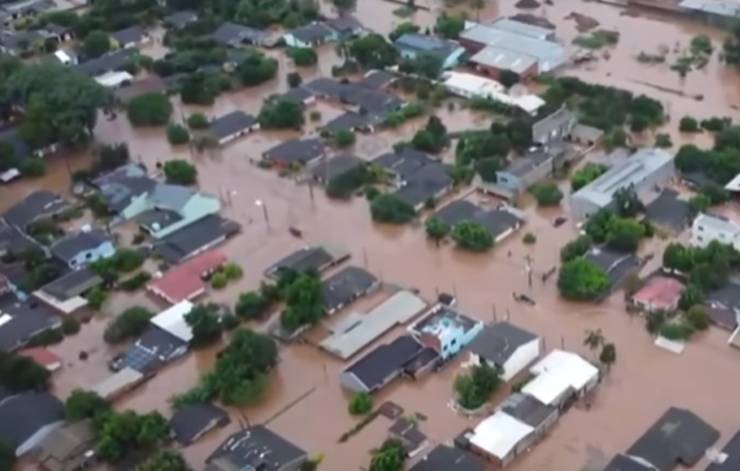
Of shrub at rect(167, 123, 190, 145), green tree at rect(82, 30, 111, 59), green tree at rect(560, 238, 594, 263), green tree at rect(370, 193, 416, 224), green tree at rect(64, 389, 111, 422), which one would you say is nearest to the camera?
green tree at rect(64, 389, 111, 422)

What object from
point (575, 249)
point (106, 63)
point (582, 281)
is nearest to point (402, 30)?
point (106, 63)

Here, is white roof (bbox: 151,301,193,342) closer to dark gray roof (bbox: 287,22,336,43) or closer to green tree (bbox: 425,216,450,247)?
green tree (bbox: 425,216,450,247)

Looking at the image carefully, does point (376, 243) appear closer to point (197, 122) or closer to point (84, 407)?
point (84, 407)

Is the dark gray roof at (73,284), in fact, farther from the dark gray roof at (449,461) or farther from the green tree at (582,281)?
the green tree at (582,281)

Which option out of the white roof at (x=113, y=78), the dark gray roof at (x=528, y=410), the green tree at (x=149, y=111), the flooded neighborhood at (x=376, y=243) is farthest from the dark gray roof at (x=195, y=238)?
the white roof at (x=113, y=78)

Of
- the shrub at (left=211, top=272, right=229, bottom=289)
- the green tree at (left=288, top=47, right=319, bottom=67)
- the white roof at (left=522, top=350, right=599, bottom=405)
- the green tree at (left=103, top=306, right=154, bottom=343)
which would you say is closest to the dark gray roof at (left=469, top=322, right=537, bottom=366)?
the white roof at (left=522, top=350, right=599, bottom=405)

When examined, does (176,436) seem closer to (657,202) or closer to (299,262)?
(299,262)

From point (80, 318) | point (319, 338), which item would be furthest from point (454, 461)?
point (80, 318)
